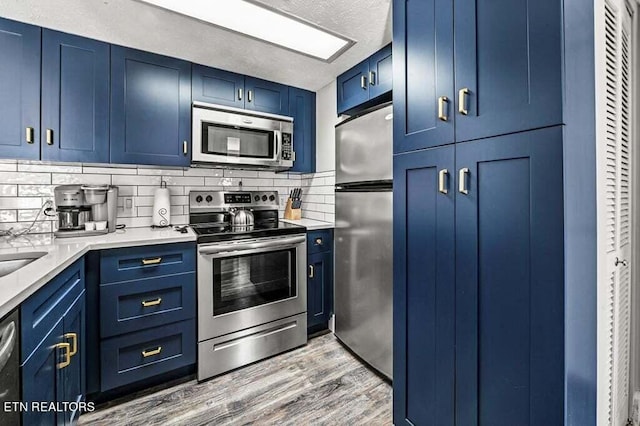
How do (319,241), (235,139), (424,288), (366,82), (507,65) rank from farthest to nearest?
(319,241) < (235,139) < (366,82) < (424,288) < (507,65)

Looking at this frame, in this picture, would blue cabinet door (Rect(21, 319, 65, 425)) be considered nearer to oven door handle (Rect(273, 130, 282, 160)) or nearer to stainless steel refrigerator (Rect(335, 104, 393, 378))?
stainless steel refrigerator (Rect(335, 104, 393, 378))

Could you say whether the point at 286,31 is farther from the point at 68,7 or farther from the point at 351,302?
the point at 351,302

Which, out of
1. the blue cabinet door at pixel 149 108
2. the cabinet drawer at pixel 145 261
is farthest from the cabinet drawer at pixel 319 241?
the blue cabinet door at pixel 149 108

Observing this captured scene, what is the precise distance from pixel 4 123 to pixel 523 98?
2622 mm

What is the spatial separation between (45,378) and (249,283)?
1194 millimetres

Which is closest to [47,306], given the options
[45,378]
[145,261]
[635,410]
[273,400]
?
[45,378]

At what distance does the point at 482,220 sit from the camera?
3.43 ft

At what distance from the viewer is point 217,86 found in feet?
7.63

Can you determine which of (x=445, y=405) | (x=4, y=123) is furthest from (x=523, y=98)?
(x=4, y=123)

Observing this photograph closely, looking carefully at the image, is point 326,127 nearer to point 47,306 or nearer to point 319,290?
point 319,290

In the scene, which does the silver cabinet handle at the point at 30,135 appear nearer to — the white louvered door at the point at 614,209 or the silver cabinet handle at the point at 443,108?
the silver cabinet handle at the point at 443,108

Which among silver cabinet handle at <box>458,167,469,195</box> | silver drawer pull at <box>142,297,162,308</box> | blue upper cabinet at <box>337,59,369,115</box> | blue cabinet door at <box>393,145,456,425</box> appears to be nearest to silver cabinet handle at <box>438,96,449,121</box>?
blue cabinet door at <box>393,145,456,425</box>

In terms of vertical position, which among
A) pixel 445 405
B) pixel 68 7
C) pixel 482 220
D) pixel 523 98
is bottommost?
pixel 445 405

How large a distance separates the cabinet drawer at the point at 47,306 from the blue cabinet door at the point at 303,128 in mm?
1869
